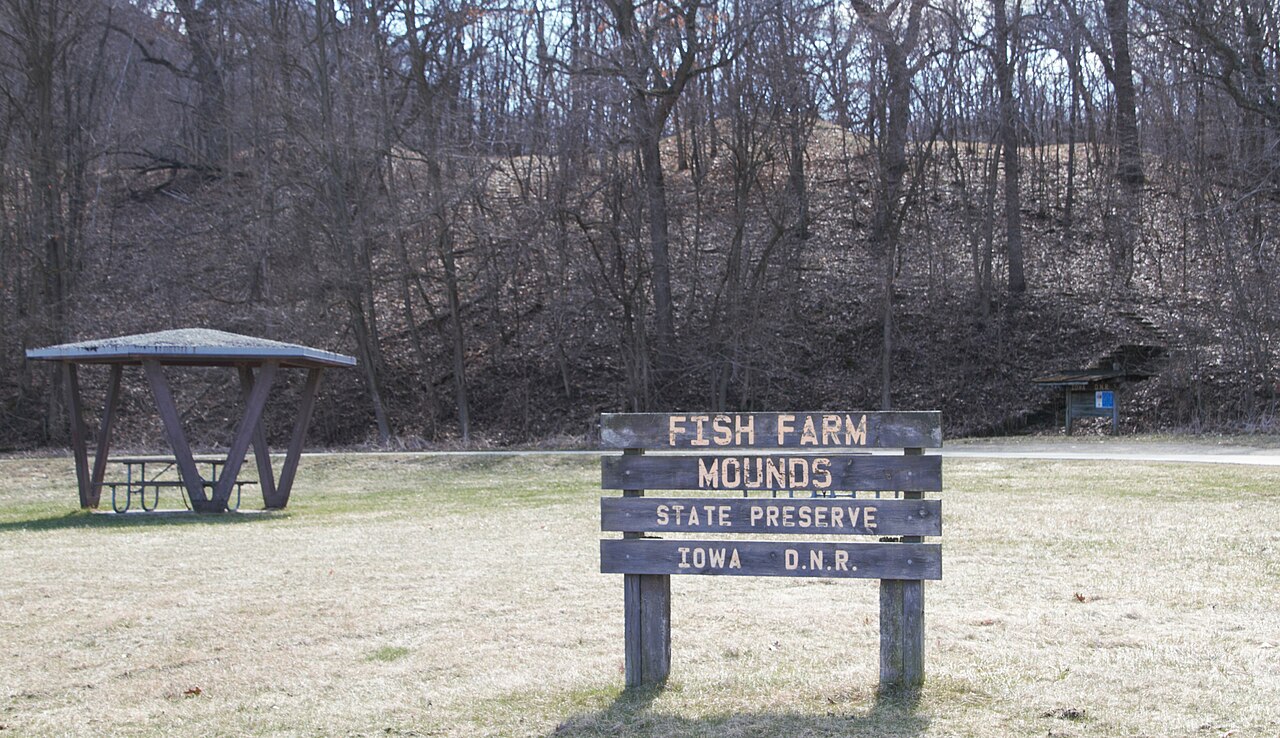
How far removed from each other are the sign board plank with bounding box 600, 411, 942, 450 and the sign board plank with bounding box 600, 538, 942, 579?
0.48 meters

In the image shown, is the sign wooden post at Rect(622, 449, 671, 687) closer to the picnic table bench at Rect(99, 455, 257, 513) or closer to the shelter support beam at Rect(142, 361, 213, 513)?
the picnic table bench at Rect(99, 455, 257, 513)

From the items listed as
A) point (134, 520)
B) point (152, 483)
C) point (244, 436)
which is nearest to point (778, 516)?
point (244, 436)

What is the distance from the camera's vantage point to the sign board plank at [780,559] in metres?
5.71

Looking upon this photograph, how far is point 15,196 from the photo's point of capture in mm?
30250

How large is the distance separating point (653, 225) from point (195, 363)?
50.9ft

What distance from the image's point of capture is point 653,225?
30.0 m

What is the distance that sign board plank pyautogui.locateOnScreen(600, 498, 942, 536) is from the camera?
571cm

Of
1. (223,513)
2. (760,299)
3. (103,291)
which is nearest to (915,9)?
(760,299)

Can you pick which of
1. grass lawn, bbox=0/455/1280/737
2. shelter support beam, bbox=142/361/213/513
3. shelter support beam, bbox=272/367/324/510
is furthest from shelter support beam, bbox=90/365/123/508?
grass lawn, bbox=0/455/1280/737

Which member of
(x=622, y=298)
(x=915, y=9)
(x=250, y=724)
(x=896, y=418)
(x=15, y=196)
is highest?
(x=915, y=9)

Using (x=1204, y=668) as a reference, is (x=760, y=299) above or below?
above

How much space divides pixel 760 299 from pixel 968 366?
549 centimetres

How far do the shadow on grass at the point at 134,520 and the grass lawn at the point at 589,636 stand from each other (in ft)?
4.50

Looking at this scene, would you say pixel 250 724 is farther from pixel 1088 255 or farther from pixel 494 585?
pixel 1088 255
